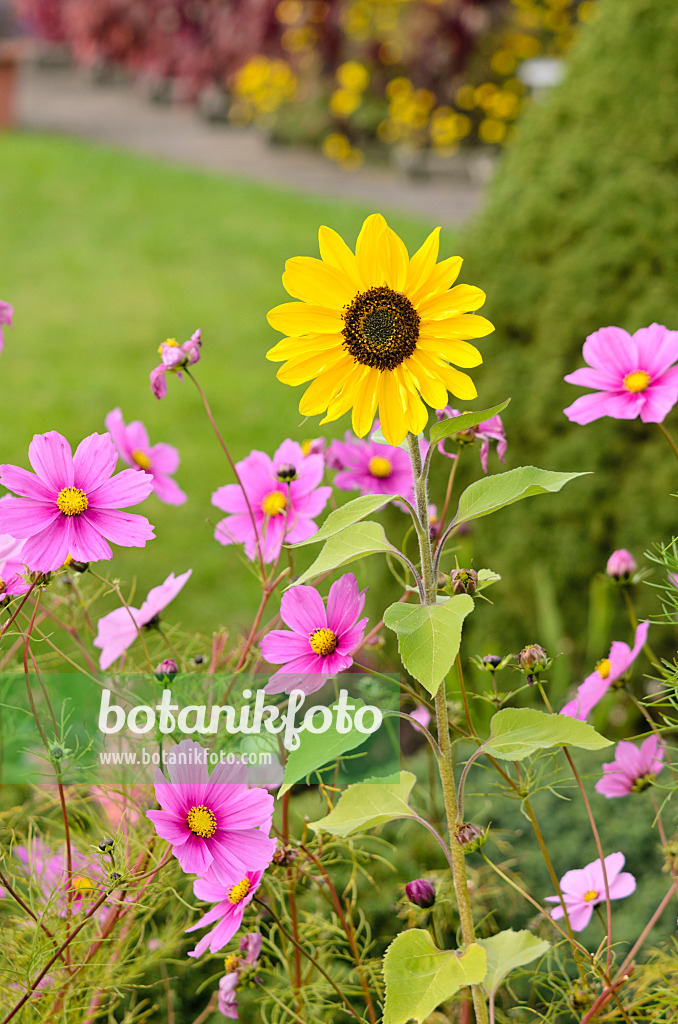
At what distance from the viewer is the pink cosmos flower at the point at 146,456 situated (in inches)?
36.5

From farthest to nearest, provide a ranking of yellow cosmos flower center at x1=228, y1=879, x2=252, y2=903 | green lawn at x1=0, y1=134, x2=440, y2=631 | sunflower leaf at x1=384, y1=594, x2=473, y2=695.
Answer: green lawn at x1=0, y1=134, x2=440, y2=631 → yellow cosmos flower center at x1=228, y1=879, x2=252, y2=903 → sunflower leaf at x1=384, y1=594, x2=473, y2=695

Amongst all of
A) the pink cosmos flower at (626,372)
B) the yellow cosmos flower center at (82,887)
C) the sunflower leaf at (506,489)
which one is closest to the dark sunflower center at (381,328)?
the sunflower leaf at (506,489)

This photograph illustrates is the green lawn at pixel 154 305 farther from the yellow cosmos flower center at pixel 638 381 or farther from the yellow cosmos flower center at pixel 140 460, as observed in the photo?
the yellow cosmos flower center at pixel 638 381

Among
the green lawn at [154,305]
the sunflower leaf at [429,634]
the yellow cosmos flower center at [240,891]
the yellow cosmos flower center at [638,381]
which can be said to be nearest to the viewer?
the sunflower leaf at [429,634]

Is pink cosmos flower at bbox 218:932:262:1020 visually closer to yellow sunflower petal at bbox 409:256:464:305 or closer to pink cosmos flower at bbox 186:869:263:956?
pink cosmos flower at bbox 186:869:263:956

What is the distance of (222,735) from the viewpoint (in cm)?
84

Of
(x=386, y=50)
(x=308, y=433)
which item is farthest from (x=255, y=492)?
(x=386, y=50)

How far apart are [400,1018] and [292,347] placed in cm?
42

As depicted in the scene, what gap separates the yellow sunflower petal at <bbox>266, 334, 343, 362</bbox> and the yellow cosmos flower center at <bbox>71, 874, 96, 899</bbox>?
39cm

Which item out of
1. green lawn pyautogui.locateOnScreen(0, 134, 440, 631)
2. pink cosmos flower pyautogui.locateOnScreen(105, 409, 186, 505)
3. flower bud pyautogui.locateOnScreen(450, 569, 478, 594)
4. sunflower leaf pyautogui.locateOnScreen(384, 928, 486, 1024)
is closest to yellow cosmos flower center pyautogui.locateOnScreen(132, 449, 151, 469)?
pink cosmos flower pyautogui.locateOnScreen(105, 409, 186, 505)

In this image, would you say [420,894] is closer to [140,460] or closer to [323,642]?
[323,642]

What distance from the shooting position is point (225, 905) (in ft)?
2.42

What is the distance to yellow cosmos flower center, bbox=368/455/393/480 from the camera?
0.95m

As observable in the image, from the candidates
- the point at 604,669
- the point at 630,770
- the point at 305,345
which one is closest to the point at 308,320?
the point at 305,345
